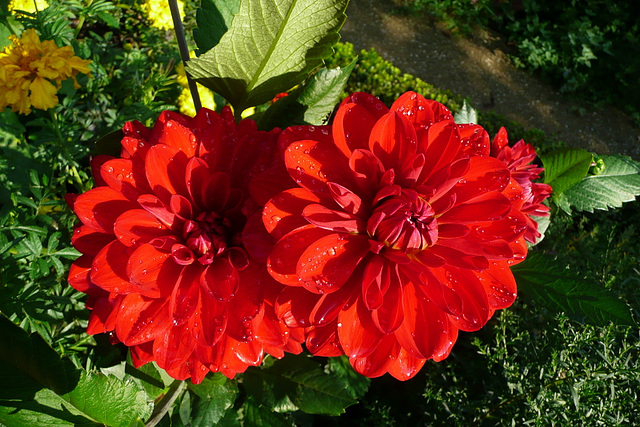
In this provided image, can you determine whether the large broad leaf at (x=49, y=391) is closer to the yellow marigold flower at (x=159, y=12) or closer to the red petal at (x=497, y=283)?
the red petal at (x=497, y=283)

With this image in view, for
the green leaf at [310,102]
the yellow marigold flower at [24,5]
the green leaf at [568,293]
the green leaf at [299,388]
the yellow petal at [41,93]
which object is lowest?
the green leaf at [299,388]

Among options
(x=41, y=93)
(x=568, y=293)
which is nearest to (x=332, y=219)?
(x=568, y=293)

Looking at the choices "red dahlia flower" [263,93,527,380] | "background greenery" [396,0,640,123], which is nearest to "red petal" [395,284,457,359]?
"red dahlia flower" [263,93,527,380]

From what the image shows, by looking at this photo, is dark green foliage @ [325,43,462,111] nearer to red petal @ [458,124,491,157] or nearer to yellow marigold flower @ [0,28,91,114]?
yellow marigold flower @ [0,28,91,114]

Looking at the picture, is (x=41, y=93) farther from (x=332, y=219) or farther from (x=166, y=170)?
(x=332, y=219)

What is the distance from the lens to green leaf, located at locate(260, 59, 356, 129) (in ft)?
2.41

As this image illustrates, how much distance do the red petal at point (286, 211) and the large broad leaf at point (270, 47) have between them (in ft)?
0.72

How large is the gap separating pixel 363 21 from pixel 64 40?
3111mm

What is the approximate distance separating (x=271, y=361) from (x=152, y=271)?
564 mm

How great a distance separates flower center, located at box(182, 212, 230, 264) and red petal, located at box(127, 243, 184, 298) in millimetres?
33

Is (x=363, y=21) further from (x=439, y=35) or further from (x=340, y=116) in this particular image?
(x=340, y=116)

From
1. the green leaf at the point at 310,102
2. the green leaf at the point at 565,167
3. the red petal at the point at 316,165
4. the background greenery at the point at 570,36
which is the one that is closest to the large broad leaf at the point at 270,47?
the green leaf at the point at 310,102

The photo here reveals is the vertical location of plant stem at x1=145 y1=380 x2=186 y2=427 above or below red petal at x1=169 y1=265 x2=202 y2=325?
below

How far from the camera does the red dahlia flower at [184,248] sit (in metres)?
0.56
